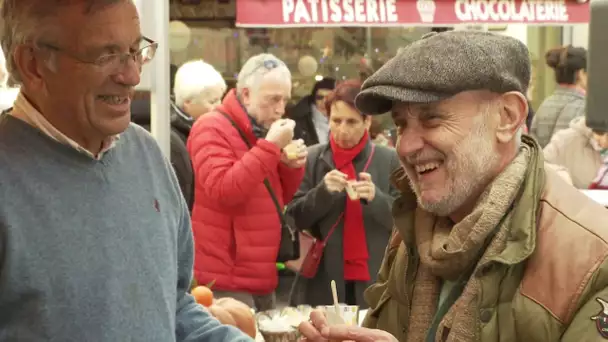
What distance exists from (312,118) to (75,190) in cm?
373

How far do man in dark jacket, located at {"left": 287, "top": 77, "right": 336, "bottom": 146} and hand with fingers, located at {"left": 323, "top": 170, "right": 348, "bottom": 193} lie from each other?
1302 millimetres

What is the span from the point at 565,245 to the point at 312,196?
2190 millimetres

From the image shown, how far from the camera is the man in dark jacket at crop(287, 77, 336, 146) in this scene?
17.1 feet

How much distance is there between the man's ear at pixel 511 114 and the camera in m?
1.92

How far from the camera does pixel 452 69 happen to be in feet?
6.07

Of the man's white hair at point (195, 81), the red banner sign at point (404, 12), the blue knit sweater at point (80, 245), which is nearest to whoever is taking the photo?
the blue knit sweater at point (80, 245)

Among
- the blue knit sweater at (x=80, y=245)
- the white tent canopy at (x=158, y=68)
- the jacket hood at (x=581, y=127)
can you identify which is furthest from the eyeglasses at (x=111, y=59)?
the jacket hood at (x=581, y=127)

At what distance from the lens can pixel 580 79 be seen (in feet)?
18.9

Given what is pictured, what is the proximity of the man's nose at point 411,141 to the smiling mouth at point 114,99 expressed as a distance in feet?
2.08

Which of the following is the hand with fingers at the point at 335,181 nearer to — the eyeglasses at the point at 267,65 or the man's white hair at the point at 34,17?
the eyeglasses at the point at 267,65

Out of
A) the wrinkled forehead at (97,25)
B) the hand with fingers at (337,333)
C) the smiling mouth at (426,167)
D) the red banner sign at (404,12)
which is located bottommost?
the hand with fingers at (337,333)

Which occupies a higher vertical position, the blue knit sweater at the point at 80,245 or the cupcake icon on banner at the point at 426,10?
the cupcake icon on banner at the point at 426,10

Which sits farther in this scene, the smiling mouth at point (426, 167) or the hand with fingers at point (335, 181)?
the hand with fingers at point (335, 181)

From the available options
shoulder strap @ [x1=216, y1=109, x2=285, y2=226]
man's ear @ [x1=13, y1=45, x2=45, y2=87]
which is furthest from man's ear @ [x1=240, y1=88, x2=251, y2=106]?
man's ear @ [x1=13, y1=45, x2=45, y2=87]
